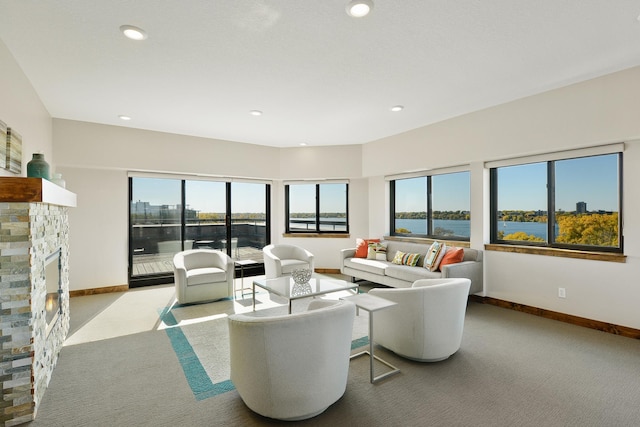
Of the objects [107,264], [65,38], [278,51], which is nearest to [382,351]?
[278,51]

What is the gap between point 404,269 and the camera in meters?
4.77

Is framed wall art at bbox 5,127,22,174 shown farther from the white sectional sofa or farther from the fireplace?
the white sectional sofa

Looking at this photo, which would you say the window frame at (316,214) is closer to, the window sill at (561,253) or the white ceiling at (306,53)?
the white ceiling at (306,53)

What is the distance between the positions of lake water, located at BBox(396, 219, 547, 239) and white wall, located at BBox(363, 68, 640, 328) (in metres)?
0.35

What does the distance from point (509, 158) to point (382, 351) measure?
329 centimetres

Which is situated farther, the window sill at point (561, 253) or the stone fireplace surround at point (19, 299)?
→ the window sill at point (561, 253)

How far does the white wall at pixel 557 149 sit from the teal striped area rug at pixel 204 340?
2.33 m

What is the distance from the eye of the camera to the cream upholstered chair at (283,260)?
526cm

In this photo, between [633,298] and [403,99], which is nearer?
[633,298]

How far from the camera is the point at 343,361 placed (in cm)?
217

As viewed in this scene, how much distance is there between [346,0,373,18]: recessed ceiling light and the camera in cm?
218

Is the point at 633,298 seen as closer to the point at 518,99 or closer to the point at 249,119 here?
the point at 518,99

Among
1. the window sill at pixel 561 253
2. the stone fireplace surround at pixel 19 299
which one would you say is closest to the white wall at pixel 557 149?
the window sill at pixel 561 253

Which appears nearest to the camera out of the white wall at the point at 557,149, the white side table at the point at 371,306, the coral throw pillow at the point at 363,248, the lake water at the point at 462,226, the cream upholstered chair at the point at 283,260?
the white side table at the point at 371,306
